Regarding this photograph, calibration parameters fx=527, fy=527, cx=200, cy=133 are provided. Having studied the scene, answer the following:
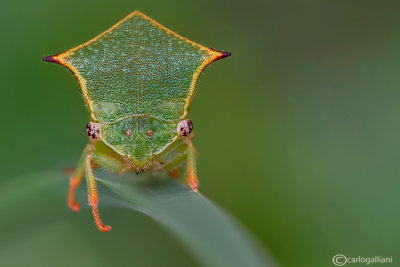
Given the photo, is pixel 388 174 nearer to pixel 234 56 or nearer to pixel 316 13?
pixel 234 56

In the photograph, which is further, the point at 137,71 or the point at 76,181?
the point at 76,181

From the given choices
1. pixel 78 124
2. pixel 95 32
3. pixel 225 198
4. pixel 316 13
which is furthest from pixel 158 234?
pixel 316 13

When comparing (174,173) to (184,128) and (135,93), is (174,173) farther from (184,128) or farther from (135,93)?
(135,93)

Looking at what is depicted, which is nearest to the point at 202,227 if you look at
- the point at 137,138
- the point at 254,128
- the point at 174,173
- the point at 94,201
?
the point at 94,201

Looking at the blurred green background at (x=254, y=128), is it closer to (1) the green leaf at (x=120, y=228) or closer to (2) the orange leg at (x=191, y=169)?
(1) the green leaf at (x=120, y=228)

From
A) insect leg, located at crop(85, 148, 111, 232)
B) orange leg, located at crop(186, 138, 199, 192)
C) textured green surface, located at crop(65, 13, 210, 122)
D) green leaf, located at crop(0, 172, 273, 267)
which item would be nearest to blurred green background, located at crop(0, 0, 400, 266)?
green leaf, located at crop(0, 172, 273, 267)

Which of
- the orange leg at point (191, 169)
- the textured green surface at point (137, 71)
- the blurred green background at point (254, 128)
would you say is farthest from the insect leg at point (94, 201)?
the orange leg at point (191, 169)
